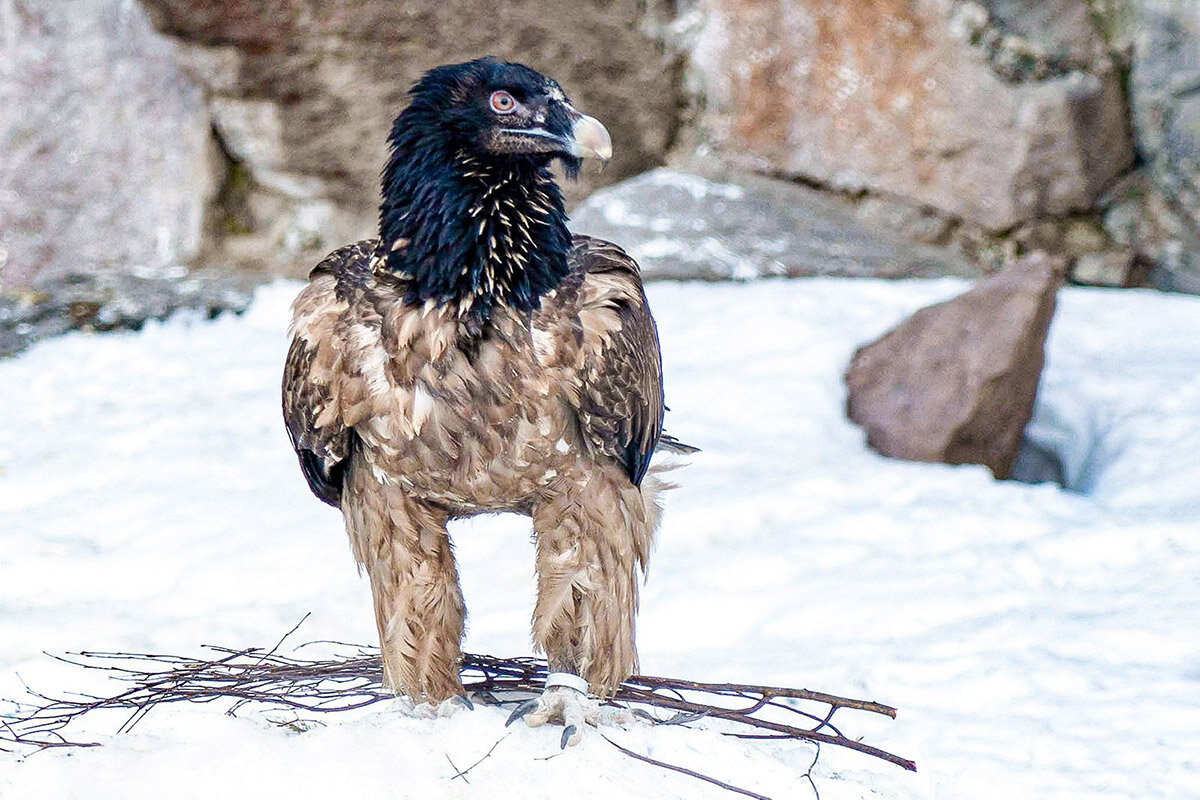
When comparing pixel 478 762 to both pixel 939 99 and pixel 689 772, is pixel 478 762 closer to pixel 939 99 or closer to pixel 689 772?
pixel 689 772

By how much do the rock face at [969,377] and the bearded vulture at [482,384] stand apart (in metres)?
2.81

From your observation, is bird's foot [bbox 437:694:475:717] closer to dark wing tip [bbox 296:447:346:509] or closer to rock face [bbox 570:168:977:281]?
dark wing tip [bbox 296:447:346:509]

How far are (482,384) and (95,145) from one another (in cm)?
638

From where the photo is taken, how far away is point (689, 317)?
676cm

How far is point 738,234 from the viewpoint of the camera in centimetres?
762

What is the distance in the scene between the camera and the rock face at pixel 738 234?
740 cm

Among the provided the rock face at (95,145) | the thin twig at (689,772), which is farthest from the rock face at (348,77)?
the thin twig at (689,772)

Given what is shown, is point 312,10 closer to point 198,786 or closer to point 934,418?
point 934,418

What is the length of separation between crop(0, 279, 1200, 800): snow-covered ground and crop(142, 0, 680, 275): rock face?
1.71 metres

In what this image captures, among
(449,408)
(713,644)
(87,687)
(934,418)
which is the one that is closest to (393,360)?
(449,408)

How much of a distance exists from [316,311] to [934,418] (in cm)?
344

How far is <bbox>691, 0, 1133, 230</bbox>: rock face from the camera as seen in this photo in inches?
300

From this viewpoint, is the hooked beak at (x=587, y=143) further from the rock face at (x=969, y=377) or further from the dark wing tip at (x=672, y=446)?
the rock face at (x=969, y=377)

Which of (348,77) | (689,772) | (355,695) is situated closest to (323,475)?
(355,695)
